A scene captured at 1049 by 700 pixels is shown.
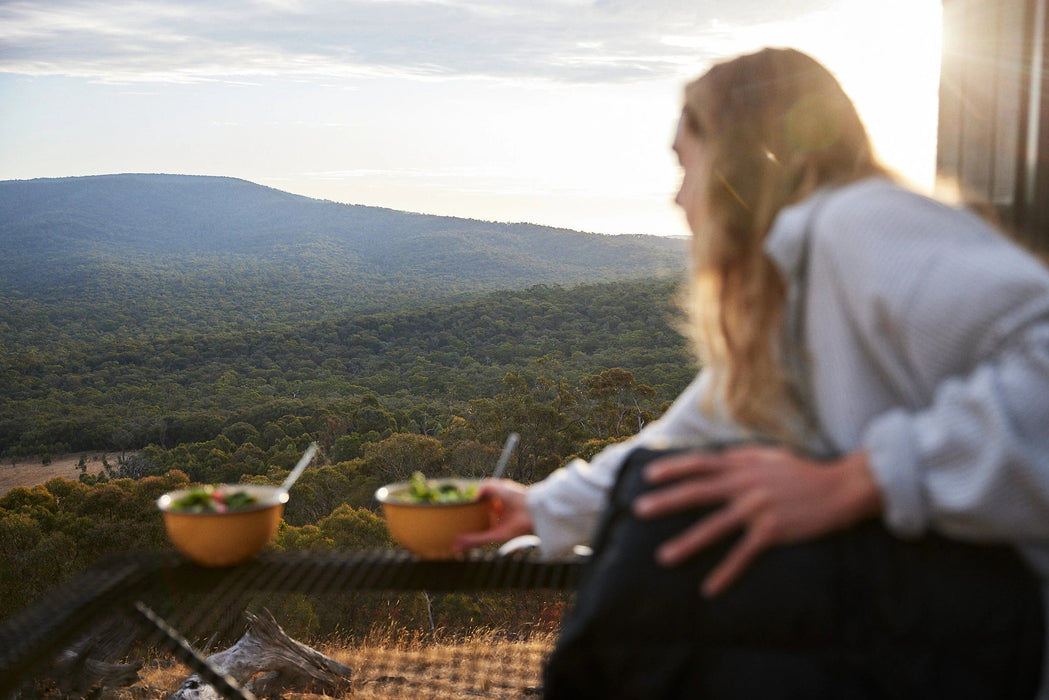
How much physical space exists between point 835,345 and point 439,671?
15.2 feet

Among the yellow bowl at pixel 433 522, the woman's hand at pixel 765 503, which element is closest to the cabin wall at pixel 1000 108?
the woman's hand at pixel 765 503

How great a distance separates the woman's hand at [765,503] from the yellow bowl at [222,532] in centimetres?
59

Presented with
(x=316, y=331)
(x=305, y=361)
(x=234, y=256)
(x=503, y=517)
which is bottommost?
(x=305, y=361)

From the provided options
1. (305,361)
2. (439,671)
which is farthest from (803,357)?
(305,361)

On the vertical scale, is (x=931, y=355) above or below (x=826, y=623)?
above

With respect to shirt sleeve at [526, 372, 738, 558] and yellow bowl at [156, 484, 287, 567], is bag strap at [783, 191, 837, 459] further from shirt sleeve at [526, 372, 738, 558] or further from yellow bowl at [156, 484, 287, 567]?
yellow bowl at [156, 484, 287, 567]

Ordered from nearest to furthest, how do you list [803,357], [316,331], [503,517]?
[803,357] → [503,517] → [316,331]

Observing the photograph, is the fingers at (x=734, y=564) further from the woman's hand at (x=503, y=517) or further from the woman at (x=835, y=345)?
the woman's hand at (x=503, y=517)

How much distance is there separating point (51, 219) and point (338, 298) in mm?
35619

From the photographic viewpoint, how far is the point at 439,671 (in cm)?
492

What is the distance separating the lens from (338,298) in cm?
5516

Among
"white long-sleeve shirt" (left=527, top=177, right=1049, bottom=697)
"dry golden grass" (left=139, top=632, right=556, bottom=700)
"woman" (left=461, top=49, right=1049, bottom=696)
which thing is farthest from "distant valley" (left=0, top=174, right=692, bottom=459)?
"dry golden grass" (left=139, top=632, right=556, bottom=700)

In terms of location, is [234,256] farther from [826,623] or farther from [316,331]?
[826,623]

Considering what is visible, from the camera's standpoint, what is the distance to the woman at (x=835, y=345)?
0.66 metres
